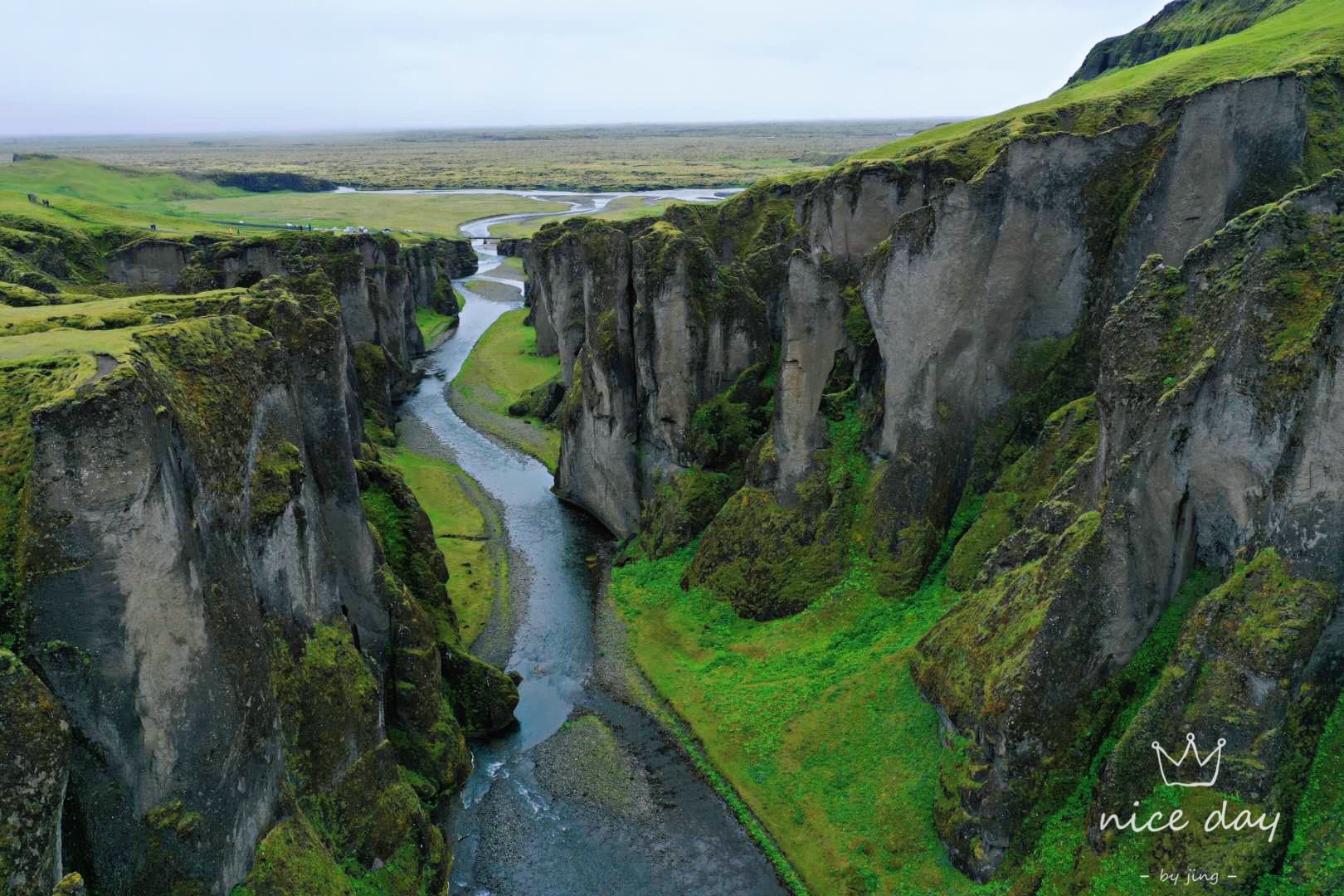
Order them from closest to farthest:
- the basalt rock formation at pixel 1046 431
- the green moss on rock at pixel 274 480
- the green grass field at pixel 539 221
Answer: the basalt rock formation at pixel 1046 431, the green moss on rock at pixel 274 480, the green grass field at pixel 539 221

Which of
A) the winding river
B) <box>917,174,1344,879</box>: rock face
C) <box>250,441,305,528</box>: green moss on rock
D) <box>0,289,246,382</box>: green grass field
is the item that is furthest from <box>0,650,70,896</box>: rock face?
<box>917,174,1344,879</box>: rock face

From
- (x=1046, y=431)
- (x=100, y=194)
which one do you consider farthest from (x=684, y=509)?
(x=100, y=194)

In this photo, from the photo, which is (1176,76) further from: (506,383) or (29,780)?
(506,383)

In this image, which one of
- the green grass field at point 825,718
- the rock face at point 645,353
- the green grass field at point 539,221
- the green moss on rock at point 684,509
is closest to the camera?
the green grass field at point 825,718

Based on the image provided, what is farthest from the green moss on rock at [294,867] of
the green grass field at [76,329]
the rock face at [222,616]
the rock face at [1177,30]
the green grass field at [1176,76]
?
the rock face at [1177,30]

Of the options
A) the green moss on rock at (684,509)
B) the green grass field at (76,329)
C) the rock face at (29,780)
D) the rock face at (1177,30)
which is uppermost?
the rock face at (1177,30)

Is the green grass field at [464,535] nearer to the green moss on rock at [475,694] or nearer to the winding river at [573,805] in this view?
the winding river at [573,805]
